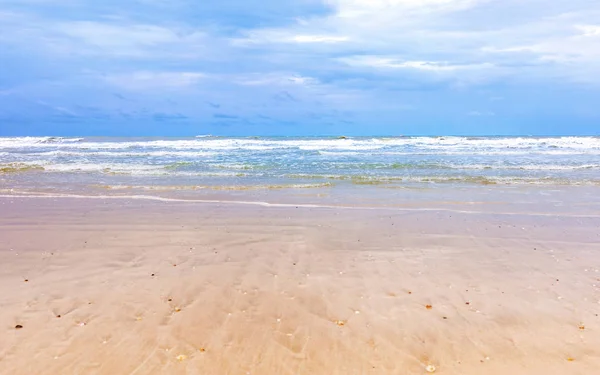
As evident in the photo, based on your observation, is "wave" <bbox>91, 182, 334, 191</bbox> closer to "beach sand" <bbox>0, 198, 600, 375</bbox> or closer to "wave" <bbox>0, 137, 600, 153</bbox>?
"beach sand" <bbox>0, 198, 600, 375</bbox>

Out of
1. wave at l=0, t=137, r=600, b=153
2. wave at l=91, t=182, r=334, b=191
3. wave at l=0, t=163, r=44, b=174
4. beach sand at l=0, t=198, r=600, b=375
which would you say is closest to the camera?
beach sand at l=0, t=198, r=600, b=375

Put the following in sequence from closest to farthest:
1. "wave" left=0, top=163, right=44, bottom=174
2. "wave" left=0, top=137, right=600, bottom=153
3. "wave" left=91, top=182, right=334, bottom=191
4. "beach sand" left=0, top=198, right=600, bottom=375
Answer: "beach sand" left=0, top=198, right=600, bottom=375 → "wave" left=91, top=182, right=334, bottom=191 → "wave" left=0, top=163, right=44, bottom=174 → "wave" left=0, top=137, right=600, bottom=153

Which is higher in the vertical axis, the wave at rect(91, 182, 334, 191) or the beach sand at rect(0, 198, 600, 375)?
the wave at rect(91, 182, 334, 191)

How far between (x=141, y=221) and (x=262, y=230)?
2.76m

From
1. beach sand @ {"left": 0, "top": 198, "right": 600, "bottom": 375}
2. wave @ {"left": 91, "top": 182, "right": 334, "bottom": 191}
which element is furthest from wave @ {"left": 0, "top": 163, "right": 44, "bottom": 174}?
beach sand @ {"left": 0, "top": 198, "right": 600, "bottom": 375}

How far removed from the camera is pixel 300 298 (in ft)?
18.5

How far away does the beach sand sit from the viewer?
4305 mm

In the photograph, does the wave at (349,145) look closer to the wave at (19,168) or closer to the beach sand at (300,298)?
the wave at (19,168)

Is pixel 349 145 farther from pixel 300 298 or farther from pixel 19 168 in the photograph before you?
pixel 300 298

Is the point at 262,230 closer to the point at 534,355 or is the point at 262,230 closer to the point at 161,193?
the point at 534,355

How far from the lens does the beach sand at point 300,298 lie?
4.30 m

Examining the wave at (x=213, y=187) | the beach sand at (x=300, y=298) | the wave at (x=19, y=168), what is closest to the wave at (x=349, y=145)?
the wave at (x=19, y=168)

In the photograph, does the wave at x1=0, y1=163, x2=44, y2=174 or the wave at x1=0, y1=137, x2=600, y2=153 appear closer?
the wave at x1=0, y1=163, x2=44, y2=174

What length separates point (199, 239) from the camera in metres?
8.55
